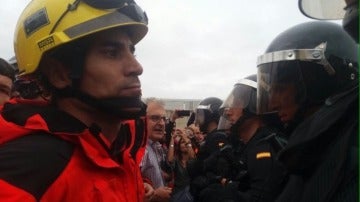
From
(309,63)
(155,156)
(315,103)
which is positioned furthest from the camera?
(155,156)

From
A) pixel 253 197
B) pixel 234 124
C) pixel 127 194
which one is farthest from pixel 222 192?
pixel 127 194

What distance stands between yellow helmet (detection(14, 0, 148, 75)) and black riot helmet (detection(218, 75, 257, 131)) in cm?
265

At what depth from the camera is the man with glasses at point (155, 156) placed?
4281mm

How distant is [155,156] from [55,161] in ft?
10.3

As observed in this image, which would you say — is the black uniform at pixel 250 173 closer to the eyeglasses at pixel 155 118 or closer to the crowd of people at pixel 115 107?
the crowd of people at pixel 115 107

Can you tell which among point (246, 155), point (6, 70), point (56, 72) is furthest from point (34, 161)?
point (246, 155)

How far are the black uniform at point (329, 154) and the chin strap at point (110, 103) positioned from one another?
2.36ft

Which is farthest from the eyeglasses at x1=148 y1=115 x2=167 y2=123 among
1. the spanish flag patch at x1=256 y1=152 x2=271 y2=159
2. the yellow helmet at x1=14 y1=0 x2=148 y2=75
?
the yellow helmet at x1=14 y1=0 x2=148 y2=75

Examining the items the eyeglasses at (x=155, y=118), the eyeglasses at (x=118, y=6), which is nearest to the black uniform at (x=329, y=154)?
the eyeglasses at (x=118, y=6)

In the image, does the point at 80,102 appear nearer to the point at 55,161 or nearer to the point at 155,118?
the point at 55,161

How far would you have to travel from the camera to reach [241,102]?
4.73 meters

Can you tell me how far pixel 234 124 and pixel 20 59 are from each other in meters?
2.91

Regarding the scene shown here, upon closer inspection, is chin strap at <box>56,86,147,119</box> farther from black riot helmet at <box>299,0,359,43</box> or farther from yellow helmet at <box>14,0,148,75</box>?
black riot helmet at <box>299,0,359,43</box>

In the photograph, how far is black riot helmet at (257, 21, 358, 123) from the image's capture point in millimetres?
2293
